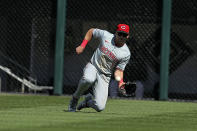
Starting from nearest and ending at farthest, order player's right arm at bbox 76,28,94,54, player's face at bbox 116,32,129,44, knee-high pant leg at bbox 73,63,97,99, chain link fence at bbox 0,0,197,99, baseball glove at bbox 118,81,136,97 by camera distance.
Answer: player's right arm at bbox 76,28,94,54, baseball glove at bbox 118,81,136,97, knee-high pant leg at bbox 73,63,97,99, player's face at bbox 116,32,129,44, chain link fence at bbox 0,0,197,99

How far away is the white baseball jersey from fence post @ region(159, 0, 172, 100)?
5638mm

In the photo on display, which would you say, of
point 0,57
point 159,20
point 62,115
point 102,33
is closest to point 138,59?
point 159,20

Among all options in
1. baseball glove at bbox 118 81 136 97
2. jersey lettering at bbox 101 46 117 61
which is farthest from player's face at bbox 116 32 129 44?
baseball glove at bbox 118 81 136 97

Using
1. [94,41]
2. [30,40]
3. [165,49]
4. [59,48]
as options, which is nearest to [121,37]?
[165,49]

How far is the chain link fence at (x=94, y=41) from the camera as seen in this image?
16703mm

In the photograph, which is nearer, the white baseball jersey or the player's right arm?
the player's right arm

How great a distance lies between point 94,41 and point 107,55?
6120 millimetres

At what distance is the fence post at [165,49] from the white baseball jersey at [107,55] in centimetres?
564

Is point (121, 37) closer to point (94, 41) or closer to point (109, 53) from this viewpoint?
point (109, 53)

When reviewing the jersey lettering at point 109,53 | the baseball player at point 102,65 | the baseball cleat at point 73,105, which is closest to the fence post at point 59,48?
the baseball player at point 102,65

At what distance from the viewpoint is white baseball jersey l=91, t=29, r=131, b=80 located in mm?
11164

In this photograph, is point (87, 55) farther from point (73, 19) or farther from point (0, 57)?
point (0, 57)

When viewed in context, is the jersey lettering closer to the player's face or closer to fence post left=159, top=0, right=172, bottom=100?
the player's face

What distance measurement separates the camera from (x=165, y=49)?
16.8 meters
